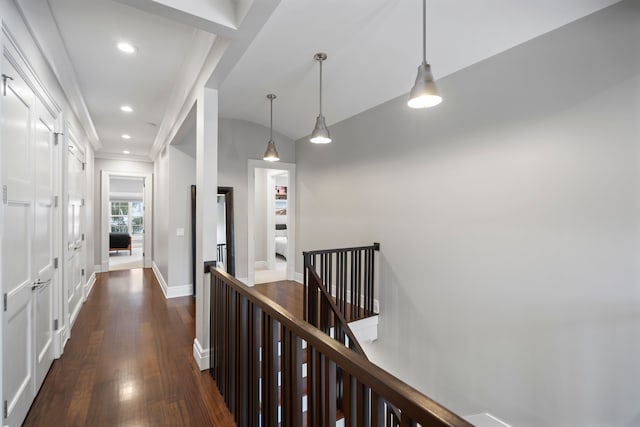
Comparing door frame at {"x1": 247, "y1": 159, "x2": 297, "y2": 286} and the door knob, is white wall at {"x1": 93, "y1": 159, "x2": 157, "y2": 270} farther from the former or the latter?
the door knob

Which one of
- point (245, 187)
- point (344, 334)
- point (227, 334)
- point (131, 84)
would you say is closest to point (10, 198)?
point (227, 334)

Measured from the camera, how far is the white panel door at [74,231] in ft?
11.1

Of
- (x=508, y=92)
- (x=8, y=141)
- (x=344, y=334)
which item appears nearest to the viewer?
(x=8, y=141)

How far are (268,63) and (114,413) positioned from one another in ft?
10.9

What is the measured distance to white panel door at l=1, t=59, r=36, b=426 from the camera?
164cm

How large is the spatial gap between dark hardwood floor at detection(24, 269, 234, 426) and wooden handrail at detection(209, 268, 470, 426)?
0.25m

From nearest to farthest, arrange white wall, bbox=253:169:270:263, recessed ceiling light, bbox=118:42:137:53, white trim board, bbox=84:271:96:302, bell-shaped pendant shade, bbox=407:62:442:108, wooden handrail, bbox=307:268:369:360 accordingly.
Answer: bell-shaped pendant shade, bbox=407:62:442:108 < recessed ceiling light, bbox=118:42:137:53 < wooden handrail, bbox=307:268:369:360 < white trim board, bbox=84:271:96:302 < white wall, bbox=253:169:270:263

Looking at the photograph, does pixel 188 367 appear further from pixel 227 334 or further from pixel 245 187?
pixel 245 187

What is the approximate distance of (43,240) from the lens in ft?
7.65

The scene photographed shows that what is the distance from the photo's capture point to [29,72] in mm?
1981

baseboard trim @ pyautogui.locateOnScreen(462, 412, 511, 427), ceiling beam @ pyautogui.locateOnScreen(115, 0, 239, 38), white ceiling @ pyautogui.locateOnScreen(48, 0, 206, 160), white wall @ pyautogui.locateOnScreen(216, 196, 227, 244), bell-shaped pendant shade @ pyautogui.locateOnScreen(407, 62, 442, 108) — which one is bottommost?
baseboard trim @ pyautogui.locateOnScreen(462, 412, 511, 427)

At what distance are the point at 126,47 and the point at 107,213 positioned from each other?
5.28 m

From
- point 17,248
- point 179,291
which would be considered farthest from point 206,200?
point 179,291

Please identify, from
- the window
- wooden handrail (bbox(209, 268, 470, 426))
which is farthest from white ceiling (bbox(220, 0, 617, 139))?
the window
